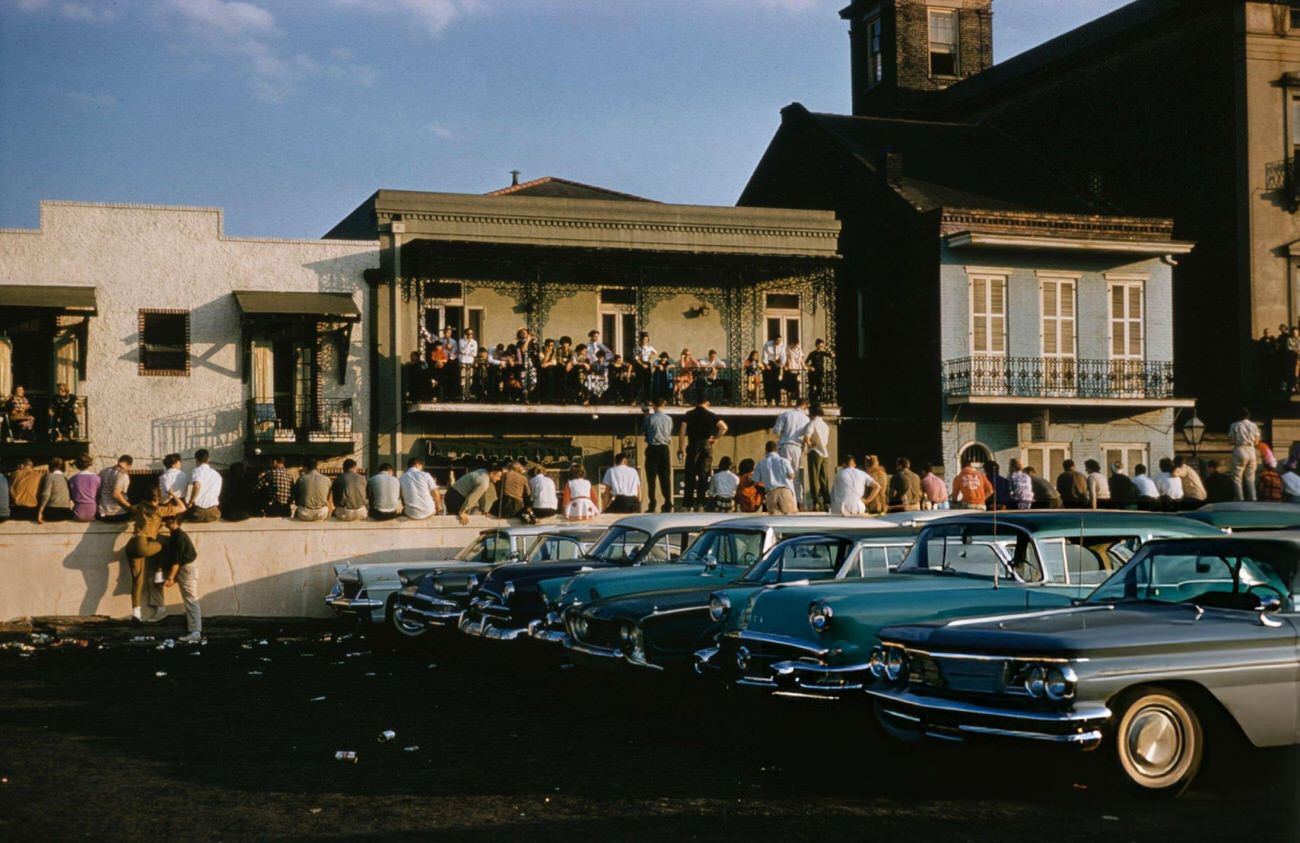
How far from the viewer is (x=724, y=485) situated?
2142cm

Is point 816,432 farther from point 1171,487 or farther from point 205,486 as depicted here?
point 205,486

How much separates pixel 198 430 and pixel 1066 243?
743 inches

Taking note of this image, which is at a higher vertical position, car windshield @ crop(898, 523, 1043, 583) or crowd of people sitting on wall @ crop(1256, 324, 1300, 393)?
crowd of people sitting on wall @ crop(1256, 324, 1300, 393)

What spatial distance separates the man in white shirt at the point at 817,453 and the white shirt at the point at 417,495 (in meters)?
5.45

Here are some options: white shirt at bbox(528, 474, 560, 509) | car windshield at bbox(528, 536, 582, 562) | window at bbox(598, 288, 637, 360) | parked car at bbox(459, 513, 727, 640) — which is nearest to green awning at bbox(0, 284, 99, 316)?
window at bbox(598, 288, 637, 360)

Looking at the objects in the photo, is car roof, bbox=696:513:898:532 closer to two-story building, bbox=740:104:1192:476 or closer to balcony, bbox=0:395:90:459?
balcony, bbox=0:395:90:459

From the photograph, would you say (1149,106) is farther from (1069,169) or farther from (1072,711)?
(1072,711)

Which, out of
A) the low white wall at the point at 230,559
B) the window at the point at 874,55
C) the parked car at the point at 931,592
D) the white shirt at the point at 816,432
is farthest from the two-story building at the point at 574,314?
the parked car at the point at 931,592

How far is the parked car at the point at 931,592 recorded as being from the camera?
9.49 meters

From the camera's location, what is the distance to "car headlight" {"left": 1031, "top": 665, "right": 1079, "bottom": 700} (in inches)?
292

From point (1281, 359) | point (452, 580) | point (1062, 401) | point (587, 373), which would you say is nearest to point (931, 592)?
point (452, 580)

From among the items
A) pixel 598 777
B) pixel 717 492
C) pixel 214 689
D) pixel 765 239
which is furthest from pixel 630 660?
pixel 765 239

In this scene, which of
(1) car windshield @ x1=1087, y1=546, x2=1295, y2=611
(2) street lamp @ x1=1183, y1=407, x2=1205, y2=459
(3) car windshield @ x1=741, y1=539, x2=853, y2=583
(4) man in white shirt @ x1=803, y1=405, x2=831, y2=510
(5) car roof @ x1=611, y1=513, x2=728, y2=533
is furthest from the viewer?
(2) street lamp @ x1=1183, y1=407, x2=1205, y2=459

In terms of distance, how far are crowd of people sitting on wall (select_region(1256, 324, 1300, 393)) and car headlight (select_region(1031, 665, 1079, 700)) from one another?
28.0 m
